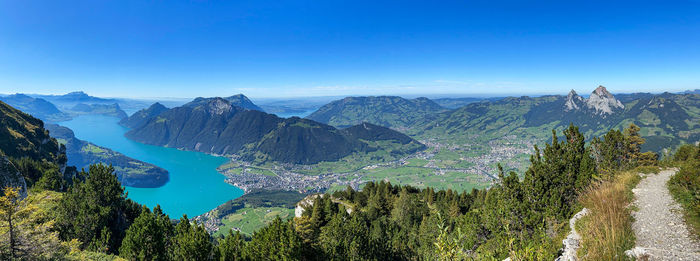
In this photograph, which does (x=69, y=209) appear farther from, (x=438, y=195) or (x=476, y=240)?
(x=438, y=195)

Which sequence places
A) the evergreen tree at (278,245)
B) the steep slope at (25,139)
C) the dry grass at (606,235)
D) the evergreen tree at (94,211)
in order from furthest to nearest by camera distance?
the steep slope at (25,139) → the evergreen tree at (94,211) → the evergreen tree at (278,245) → the dry grass at (606,235)

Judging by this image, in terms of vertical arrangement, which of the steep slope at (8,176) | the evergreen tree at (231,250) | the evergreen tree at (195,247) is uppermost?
the steep slope at (8,176)

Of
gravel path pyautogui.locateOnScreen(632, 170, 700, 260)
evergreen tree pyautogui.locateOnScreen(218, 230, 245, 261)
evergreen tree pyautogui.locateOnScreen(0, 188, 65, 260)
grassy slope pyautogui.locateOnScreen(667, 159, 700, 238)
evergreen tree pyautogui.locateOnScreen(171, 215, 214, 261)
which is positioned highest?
grassy slope pyautogui.locateOnScreen(667, 159, 700, 238)

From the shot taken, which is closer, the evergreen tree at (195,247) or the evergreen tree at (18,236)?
the evergreen tree at (18,236)

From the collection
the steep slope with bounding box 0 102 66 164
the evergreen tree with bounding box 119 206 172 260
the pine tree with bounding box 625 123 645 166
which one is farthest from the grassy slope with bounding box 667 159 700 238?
the steep slope with bounding box 0 102 66 164

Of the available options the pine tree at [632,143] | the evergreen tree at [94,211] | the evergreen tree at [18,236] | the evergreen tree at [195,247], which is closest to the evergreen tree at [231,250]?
the evergreen tree at [195,247]

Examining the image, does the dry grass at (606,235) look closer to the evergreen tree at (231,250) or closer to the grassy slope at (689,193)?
the grassy slope at (689,193)

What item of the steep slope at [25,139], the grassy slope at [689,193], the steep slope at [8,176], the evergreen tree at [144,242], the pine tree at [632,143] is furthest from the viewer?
the steep slope at [25,139]

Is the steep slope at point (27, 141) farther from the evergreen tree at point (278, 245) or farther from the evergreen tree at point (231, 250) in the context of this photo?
the evergreen tree at point (278, 245)

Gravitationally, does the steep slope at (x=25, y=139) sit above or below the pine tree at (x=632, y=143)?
below

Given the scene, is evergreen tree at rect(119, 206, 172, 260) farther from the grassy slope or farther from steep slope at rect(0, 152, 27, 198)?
the grassy slope
